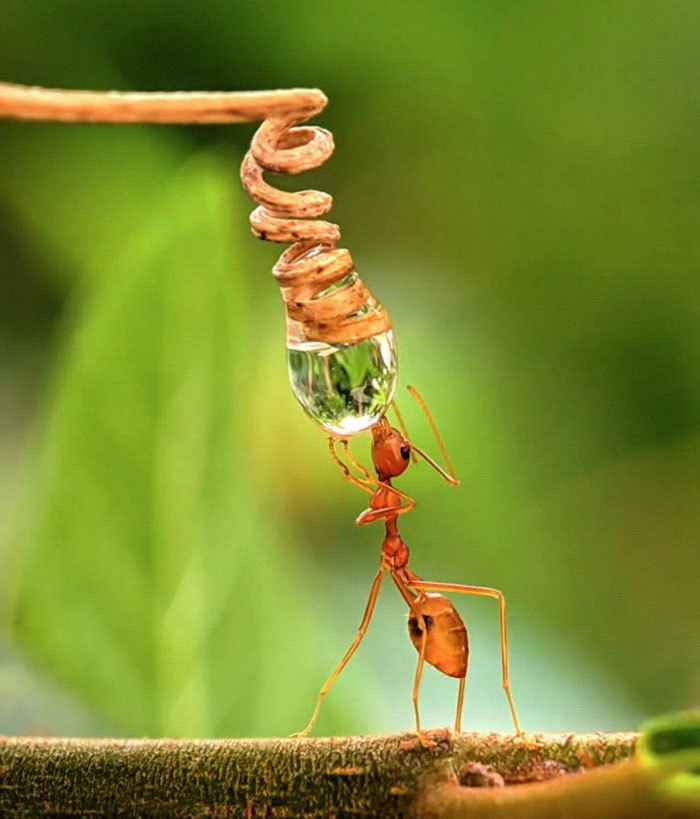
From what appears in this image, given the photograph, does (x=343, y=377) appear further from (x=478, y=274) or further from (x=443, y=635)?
(x=478, y=274)

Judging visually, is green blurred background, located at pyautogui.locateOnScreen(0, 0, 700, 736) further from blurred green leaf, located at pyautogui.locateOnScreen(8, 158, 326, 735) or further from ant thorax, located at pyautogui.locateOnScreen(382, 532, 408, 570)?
ant thorax, located at pyautogui.locateOnScreen(382, 532, 408, 570)

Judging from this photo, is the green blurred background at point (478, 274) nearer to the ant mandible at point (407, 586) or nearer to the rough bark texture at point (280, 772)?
the ant mandible at point (407, 586)

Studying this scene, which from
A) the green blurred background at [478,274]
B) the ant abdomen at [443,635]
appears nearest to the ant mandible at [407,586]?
the ant abdomen at [443,635]

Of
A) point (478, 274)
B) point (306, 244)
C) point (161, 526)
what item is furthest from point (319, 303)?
point (478, 274)

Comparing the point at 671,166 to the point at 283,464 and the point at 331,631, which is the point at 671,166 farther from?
the point at 331,631

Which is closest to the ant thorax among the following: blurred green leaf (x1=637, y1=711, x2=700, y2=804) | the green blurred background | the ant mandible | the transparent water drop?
the ant mandible

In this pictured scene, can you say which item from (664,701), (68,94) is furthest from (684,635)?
(68,94)
